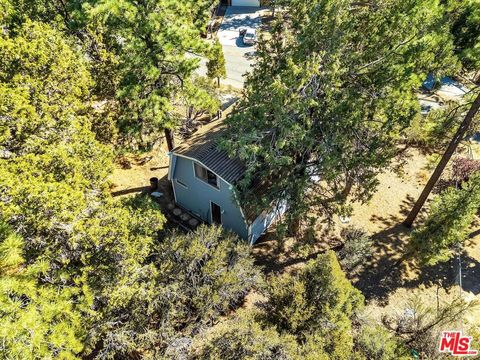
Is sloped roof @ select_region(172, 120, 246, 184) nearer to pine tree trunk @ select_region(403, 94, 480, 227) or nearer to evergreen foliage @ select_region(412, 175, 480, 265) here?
evergreen foliage @ select_region(412, 175, 480, 265)

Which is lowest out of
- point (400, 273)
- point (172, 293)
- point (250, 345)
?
point (400, 273)

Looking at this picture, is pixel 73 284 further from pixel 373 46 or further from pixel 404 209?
pixel 404 209

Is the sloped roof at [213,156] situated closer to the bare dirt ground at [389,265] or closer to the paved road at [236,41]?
the bare dirt ground at [389,265]

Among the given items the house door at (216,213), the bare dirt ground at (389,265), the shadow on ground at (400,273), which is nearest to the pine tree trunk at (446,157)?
the bare dirt ground at (389,265)

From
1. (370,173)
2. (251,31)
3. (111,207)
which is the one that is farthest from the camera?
(251,31)

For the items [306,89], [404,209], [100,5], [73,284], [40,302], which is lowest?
[404,209]

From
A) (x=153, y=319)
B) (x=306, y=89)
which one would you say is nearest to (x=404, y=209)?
(x=306, y=89)

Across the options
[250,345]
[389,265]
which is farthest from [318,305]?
[389,265]

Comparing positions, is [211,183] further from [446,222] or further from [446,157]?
[446,157]
